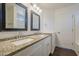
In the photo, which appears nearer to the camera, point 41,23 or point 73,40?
point 73,40

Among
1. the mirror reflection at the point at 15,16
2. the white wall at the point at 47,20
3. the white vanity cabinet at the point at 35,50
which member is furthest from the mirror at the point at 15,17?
the white wall at the point at 47,20

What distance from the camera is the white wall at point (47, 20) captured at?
10.8 ft

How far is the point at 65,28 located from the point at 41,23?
87 centimetres

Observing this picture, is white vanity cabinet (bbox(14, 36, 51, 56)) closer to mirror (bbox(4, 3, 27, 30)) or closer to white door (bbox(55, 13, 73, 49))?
mirror (bbox(4, 3, 27, 30))

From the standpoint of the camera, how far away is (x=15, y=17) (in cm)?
184

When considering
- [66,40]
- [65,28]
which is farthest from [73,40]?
[65,28]

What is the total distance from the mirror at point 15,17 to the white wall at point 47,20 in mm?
1156

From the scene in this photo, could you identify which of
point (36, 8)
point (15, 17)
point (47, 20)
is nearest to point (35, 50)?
point (15, 17)

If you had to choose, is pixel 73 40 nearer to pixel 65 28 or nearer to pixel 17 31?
pixel 65 28

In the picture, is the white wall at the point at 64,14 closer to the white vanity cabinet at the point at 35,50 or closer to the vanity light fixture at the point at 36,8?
the vanity light fixture at the point at 36,8

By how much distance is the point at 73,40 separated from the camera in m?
2.83

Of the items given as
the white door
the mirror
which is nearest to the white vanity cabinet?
the mirror

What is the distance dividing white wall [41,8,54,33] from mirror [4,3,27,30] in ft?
3.79

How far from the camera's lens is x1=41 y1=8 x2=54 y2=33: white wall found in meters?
3.30
